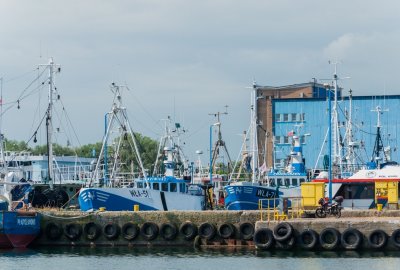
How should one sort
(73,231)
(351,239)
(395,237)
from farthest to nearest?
(73,231) < (351,239) < (395,237)

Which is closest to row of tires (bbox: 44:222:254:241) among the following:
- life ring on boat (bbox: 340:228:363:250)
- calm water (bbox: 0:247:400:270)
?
calm water (bbox: 0:247:400:270)

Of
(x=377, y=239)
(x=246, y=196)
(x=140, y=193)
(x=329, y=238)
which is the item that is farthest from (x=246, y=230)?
(x=246, y=196)

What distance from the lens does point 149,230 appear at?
47.3m

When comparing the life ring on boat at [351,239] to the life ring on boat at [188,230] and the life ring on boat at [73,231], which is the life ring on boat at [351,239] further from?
the life ring on boat at [73,231]

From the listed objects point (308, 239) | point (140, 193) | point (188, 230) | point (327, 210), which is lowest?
point (308, 239)

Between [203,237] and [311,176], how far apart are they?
19.0 metres

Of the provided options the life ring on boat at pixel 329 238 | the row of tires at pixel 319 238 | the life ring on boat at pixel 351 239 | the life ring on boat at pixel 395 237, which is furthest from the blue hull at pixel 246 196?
the life ring on boat at pixel 395 237

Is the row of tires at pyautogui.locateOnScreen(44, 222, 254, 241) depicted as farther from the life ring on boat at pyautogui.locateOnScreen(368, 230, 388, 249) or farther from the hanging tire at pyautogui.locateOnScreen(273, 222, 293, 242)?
the life ring on boat at pyautogui.locateOnScreen(368, 230, 388, 249)

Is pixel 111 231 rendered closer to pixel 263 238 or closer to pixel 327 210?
pixel 263 238

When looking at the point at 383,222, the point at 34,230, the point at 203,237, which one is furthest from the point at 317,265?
the point at 34,230

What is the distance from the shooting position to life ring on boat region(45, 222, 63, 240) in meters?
48.4

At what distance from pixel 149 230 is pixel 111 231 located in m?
1.83

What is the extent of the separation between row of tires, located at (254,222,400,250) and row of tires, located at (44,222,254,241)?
2.22 metres

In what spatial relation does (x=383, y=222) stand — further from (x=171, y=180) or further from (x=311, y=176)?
(x=311, y=176)
